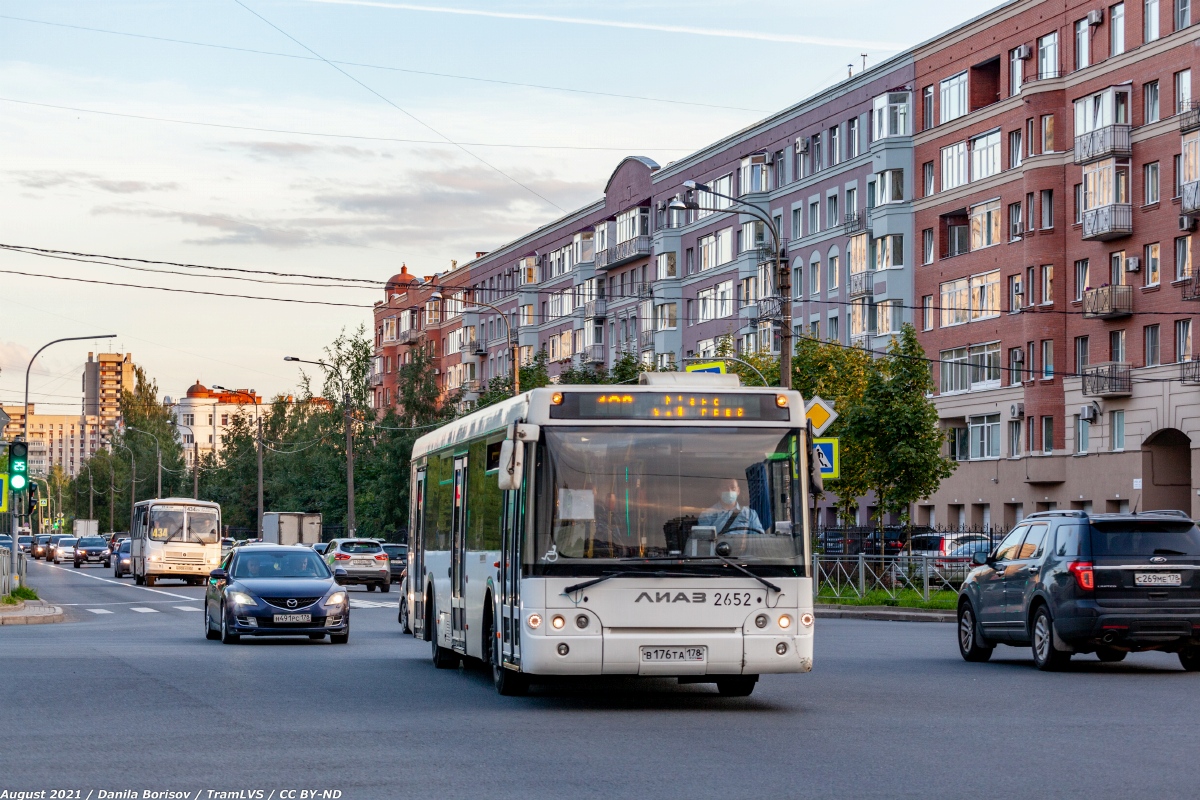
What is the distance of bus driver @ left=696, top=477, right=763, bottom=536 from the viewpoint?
601 inches

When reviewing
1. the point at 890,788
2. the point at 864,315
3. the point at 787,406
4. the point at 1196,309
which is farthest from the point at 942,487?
the point at 890,788

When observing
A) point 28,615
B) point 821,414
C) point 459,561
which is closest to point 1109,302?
point 821,414

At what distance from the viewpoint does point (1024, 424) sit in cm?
6469

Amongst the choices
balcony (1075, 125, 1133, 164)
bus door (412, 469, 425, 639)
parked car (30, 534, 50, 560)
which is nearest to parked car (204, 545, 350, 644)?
bus door (412, 469, 425, 639)

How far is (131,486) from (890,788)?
14253cm

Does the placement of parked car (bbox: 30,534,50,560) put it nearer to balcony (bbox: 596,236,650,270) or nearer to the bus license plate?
balcony (bbox: 596,236,650,270)

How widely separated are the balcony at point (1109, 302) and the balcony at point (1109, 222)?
173cm

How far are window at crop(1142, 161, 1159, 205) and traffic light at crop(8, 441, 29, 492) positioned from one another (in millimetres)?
36251

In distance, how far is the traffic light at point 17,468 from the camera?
36.8m

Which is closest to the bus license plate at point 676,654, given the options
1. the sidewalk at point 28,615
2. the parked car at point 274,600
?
the parked car at point 274,600

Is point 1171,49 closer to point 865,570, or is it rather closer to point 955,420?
point 955,420

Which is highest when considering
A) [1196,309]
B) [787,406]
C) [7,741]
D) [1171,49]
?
[1171,49]

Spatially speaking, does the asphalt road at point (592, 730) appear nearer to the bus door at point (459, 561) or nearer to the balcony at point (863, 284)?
the bus door at point (459, 561)

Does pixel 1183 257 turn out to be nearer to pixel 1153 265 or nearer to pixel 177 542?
pixel 1153 265
